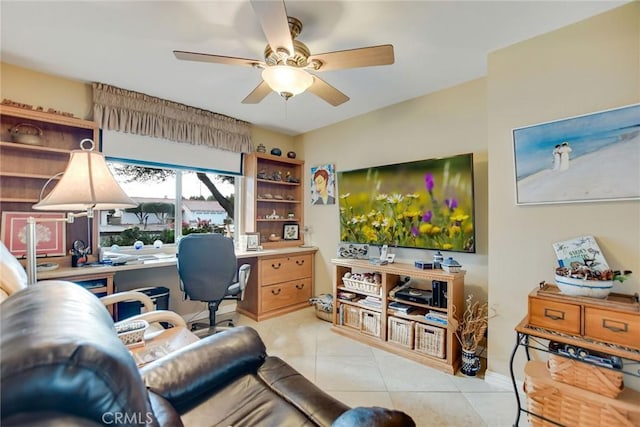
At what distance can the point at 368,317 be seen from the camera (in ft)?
9.04

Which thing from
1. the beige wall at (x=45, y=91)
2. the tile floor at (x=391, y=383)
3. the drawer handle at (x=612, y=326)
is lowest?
the tile floor at (x=391, y=383)

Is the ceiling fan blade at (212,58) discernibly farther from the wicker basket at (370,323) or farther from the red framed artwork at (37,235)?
the wicker basket at (370,323)

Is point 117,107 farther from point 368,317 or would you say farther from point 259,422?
point 368,317

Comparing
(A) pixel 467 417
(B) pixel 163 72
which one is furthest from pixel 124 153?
(A) pixel 467 417

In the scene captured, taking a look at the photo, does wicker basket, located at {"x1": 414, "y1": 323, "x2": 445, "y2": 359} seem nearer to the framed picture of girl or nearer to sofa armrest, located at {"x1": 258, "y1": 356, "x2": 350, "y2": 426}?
sofa armrest, located at {"x1": 258, "y1": 356, "x2": 350, "y2": 426}

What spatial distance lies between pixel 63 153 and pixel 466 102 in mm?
3651

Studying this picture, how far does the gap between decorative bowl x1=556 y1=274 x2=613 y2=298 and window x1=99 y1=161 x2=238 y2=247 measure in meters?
3.30

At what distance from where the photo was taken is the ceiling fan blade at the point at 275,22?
1.23 metres

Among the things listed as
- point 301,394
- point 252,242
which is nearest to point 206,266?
point 252,242

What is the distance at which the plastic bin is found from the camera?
2495 mm

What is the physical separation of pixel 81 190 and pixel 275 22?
121 cm

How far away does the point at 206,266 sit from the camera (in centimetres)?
251

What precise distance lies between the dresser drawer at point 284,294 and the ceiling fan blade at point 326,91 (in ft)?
7.45

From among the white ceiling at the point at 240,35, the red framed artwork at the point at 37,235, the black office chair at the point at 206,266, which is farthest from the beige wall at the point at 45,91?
the black office chair at the point at 206,266
